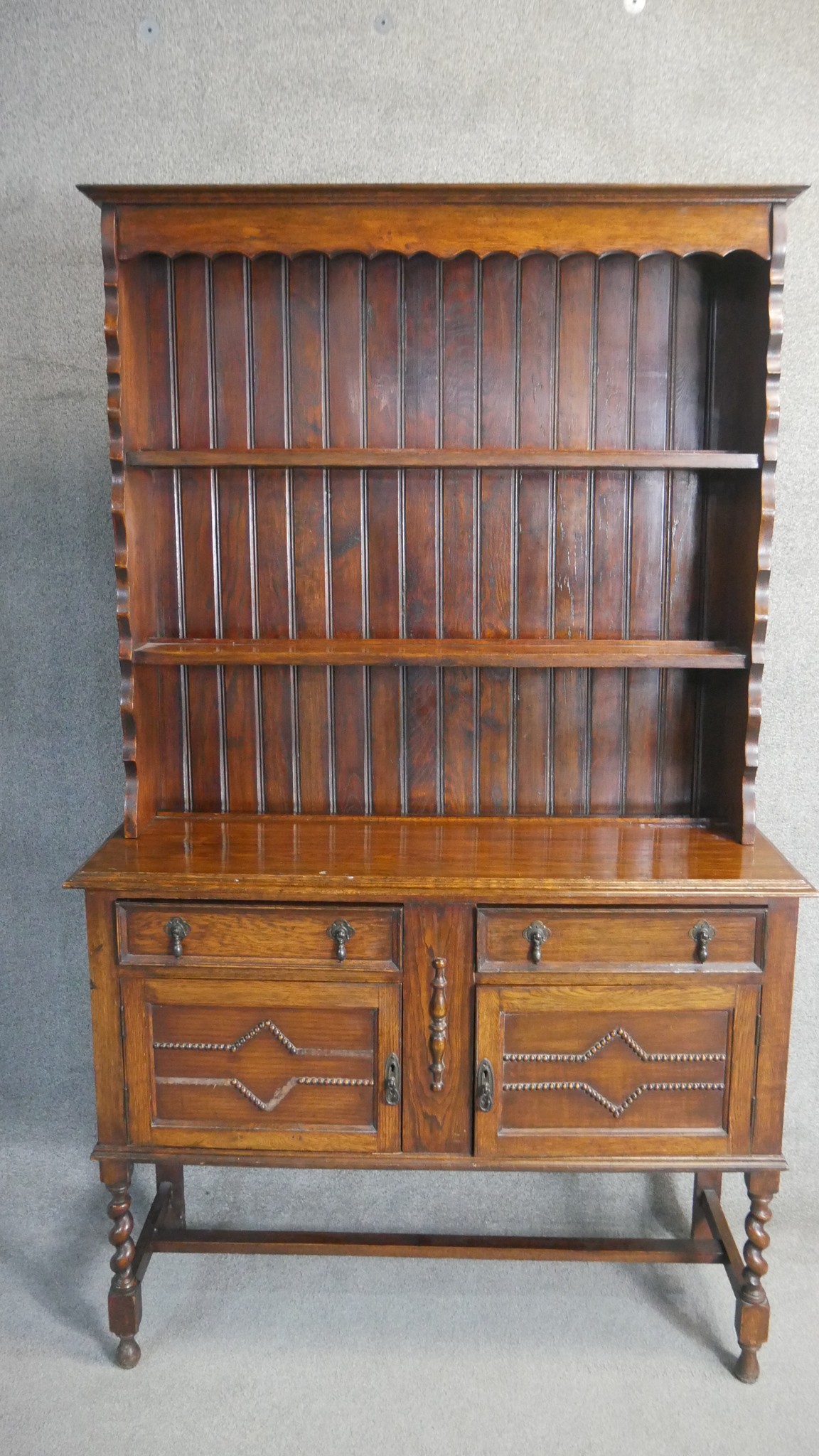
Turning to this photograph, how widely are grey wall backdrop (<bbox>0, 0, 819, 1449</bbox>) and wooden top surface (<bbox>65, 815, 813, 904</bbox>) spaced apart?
1.79 feet

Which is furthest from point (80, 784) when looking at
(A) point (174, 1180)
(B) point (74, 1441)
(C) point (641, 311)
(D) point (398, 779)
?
(C) point (641, 311)

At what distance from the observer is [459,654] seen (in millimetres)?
2176

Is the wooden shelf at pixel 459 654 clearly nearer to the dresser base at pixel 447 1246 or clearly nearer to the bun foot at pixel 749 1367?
the dresser base at pixel 447 1246

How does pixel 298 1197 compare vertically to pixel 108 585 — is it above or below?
below

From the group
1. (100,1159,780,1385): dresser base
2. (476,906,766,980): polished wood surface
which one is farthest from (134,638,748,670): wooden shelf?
(100,1159,780,1385): dresser base

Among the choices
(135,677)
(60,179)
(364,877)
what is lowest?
(364,877)

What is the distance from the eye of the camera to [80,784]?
8.68 ft

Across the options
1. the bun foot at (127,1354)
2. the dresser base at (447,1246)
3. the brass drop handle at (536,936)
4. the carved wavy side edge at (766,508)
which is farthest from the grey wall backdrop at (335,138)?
the bun foot at (127,1354)

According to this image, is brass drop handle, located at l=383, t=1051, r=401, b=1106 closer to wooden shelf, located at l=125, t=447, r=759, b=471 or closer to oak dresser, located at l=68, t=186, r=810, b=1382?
oak dresser, located at l=68, t=186, r=810, b=1382

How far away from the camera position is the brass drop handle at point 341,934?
2.04 meters

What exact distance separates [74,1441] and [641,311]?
257 cm

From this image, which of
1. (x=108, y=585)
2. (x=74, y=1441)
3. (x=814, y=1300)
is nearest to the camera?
(x=74, y=1441)

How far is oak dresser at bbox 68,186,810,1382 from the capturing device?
2045mm

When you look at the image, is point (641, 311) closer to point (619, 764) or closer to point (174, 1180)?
point (619, 764)
